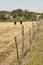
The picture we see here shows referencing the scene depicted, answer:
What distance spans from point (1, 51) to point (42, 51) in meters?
2.76

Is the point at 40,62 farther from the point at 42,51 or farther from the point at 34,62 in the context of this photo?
the point at 42,51

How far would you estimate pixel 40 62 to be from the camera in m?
13.0

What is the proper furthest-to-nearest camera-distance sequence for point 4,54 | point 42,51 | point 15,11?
point 15,11, point 42,51, point 4,54

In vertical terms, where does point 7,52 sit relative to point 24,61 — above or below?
below

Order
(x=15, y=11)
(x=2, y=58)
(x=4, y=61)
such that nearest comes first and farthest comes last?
(x=4, y=61)
(x=2, y=58)
(x=15, y=11)

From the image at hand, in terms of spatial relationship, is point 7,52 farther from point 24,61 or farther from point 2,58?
point 24,61

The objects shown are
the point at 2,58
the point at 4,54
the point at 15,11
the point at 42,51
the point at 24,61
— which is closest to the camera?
the point at 24,61

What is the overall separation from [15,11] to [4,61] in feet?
444

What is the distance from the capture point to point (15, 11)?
148 metres

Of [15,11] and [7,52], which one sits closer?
[7,52]

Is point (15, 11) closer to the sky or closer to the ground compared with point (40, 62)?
closer to the ground

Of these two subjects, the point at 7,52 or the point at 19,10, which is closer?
the point at 7,52

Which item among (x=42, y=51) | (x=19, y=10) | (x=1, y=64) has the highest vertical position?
(x=1, y=64)

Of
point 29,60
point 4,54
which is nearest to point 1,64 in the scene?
point 29,60
